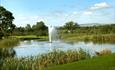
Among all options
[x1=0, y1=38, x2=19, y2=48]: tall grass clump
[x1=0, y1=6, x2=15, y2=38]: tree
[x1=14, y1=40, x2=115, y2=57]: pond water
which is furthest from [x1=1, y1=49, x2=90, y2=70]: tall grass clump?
[x1=0, y1=6, x2=15, y2=38]: tree

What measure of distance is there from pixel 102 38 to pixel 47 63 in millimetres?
35569

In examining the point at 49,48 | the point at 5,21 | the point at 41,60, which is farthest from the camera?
the point at 5,21

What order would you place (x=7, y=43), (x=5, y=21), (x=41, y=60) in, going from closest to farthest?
1. (x=41, y=60)
2. (x=7, y=43)
3. (x=5, y=21)

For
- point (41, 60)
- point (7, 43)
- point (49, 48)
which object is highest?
point (41, 60)

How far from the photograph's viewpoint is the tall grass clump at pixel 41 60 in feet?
45.6

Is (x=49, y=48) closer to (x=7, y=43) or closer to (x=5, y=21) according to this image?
(x=7, y=43)

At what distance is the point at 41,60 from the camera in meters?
15.3

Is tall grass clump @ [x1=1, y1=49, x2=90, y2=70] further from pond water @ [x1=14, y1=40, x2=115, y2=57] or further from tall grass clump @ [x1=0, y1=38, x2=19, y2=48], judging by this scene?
tall grass clump @ [x1=0, y1=38, x2=19, y2=48]

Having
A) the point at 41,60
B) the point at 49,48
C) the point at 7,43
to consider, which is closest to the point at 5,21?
the point at 7,43

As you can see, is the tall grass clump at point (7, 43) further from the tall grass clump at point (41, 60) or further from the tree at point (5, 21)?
the tall grass clump at point (41, 60)

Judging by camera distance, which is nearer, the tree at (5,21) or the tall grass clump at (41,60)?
the tall grass clump at (41,60)

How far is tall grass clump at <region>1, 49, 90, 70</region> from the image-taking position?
13.9m

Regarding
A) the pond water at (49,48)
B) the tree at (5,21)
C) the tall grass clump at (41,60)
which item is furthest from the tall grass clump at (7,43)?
the tall grass clump at (41,60)

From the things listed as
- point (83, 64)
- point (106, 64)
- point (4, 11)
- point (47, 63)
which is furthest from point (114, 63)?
point (4, 11)
